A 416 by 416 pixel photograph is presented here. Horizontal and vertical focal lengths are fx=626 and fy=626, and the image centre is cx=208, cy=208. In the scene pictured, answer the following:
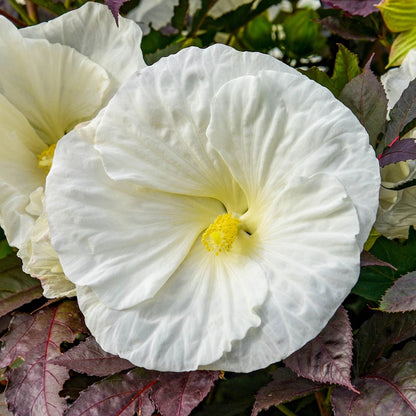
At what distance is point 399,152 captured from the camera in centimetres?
50

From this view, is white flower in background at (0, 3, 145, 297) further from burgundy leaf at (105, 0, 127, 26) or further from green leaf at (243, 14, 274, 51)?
green leaf at (243, 14, 274, 51)

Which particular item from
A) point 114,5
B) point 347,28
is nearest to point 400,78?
point 347,28

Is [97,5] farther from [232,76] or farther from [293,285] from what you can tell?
[293,285]

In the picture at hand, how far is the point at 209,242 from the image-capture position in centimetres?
53

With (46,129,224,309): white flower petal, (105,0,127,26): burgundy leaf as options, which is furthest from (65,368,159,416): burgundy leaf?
(105,0,127,26): burgundy leaf

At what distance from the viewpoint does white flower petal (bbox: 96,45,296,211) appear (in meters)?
0.49

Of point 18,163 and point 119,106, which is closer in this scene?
point 119,106

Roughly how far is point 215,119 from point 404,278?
0.20m

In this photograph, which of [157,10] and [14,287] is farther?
[157,10]

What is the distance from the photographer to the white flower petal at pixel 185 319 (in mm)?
466

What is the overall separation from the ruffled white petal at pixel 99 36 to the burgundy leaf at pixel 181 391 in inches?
11.0

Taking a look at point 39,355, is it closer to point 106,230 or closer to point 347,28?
point 106,230

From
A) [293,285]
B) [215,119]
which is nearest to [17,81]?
[215,119]

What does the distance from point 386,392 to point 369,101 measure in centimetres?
25
